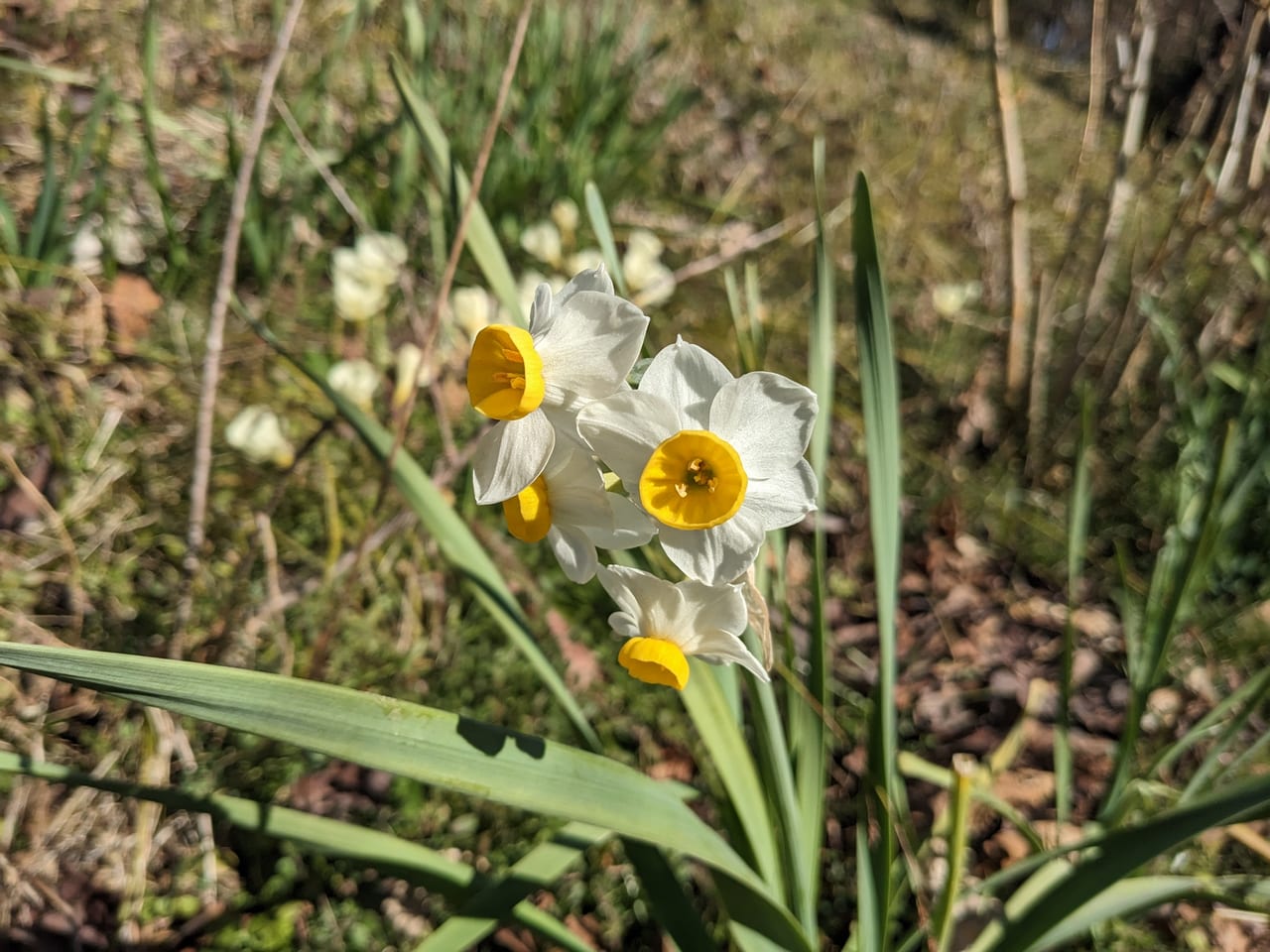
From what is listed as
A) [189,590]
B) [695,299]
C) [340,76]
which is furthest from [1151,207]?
[189,590]

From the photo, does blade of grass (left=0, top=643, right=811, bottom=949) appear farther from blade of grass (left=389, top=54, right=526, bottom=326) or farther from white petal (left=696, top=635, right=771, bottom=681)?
blade of grass (left=389, top=54, right=526, bottom=326)

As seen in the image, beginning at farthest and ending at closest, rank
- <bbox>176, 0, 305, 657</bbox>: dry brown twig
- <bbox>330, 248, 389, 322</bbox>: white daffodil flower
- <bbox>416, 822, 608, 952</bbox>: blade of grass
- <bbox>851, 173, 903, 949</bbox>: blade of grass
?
<bbox>330, 248, 389, 322</bbox>: white daffodil flower → <bbox>176, 0, 305, 657</bbox>: dry brown twig → <bbox>851, 173, 903, 949</bbox>: blade of grass → <bbox>416, 822, 608, 952</bbox>: blade of grass

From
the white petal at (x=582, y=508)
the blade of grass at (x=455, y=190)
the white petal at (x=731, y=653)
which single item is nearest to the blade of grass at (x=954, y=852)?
the white petal at (x=731, y=653)

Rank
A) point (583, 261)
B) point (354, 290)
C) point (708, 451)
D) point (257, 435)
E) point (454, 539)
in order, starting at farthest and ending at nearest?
1. point (583, 261)
2. point (354, 290)
3. point (257, 435)
4. point (454, 539)
5. point (708, 451)

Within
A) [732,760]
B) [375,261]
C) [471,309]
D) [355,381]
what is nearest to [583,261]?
[471,309]

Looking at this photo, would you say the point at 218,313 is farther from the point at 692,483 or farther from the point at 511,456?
the point at 692,483

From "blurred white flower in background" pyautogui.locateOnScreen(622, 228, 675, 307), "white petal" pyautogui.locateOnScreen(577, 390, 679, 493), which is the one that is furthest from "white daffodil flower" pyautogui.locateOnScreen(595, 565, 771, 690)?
"blurred white flower in background" pyautogui.locateOnScreen(622, 228, 675, 307)
